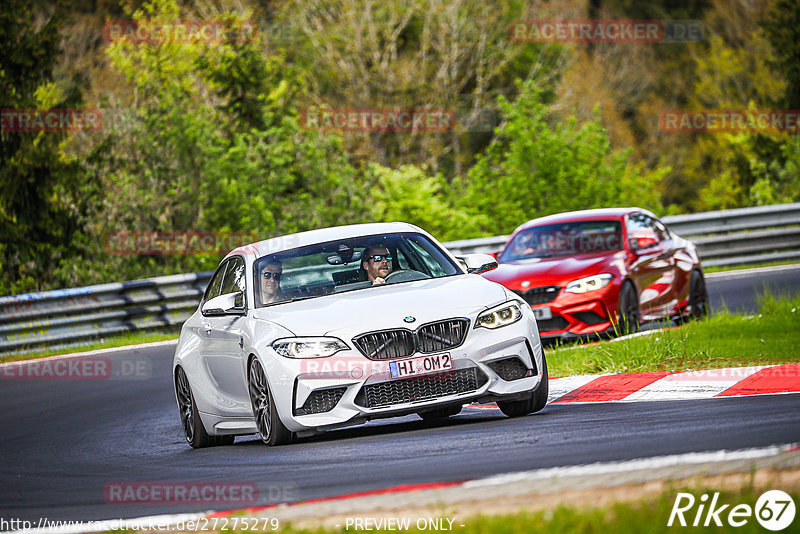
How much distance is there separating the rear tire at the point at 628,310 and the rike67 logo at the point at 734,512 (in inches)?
373

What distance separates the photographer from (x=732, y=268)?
78.2 ft

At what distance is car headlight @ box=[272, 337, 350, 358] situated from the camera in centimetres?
852

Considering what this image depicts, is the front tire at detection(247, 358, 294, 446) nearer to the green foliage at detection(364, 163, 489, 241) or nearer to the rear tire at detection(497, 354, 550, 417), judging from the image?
the rear tire at detection(497, 354, 550, 417)

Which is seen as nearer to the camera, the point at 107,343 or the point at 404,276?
the point at 404,276

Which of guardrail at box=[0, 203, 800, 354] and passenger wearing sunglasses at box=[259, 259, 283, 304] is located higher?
passenger wearing sunglasses at box=[259, 259, 283, 304]

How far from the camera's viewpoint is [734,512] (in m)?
4.82

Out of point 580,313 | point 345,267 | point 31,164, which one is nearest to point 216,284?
point 345,267

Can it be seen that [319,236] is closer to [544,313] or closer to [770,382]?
[770,382]

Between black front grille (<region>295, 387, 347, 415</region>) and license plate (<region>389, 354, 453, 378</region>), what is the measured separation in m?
0.36

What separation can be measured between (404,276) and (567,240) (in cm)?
639

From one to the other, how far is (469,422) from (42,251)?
16838 millimetres

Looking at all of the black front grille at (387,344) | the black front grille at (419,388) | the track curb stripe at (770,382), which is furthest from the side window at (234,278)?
the track curb stripe at (770,382)

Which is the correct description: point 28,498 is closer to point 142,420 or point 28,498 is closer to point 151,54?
point 142,420

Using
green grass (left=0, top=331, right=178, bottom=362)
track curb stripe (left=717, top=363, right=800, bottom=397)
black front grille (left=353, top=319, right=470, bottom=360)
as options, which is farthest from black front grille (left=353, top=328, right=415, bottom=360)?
green grass (left=0, top=331, right=178, bottom=362)
